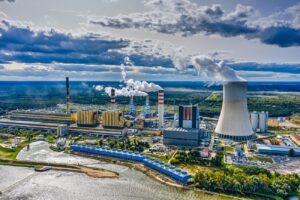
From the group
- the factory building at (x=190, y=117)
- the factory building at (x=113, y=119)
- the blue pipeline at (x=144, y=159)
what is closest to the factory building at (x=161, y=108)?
the factory building at (x=113, y=119)

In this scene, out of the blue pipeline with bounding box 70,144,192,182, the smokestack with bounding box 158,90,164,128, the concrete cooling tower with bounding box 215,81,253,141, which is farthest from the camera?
the smokestack with bounding box 158,90,164,128

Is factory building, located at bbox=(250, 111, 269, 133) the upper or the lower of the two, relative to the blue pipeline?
upper

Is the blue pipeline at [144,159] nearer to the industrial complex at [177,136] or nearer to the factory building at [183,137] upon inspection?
the industrial complex at [177,136]

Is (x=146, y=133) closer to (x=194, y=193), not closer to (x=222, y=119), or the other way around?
(x=222, y=119)

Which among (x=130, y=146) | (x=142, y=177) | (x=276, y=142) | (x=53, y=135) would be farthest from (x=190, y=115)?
(x=53, y=135)

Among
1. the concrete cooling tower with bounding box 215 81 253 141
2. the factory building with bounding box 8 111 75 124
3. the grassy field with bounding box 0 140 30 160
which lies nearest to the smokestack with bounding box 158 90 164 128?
the concrete cooling tower with bounding box 215 81 253 141

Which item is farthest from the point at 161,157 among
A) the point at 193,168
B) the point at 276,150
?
the point at 276,150

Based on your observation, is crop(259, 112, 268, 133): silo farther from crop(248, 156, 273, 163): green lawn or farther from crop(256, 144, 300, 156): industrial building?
crop(248, 156, 273, 163): green lawn
